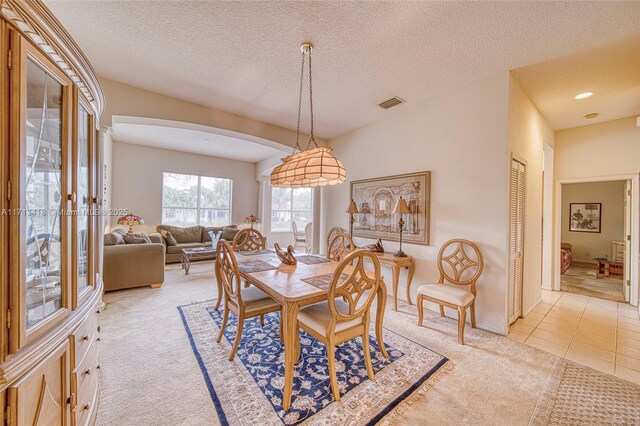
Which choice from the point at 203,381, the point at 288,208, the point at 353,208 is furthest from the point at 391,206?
the point at 288,208

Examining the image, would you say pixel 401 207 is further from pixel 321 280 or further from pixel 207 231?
pixel 207 231

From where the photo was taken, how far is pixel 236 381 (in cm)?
187

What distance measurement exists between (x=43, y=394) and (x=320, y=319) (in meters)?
1.43

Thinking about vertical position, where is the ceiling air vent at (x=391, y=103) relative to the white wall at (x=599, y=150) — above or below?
above

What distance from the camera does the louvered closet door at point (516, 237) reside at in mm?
2768

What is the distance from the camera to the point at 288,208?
9.08 m

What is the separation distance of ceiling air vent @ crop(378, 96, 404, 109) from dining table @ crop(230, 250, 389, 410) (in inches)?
92.7

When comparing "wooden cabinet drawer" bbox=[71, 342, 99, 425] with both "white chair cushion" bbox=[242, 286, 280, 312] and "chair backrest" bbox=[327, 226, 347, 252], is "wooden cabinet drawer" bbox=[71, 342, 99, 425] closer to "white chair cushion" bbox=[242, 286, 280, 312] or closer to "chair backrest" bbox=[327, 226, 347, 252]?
"white chair cushion" bbox=[242, 286, 280, 312]

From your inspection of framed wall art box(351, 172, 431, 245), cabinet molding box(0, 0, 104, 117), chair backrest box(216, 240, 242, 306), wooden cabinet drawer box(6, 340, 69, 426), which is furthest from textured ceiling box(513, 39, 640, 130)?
wooden cabinet drawer box(6, 340, 69, 426)

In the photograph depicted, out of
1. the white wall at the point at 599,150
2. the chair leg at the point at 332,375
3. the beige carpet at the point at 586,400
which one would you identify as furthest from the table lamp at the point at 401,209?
the white wall at the point at 599,150

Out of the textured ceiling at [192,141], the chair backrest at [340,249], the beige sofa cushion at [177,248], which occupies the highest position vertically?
the textured ceiling at [192,141]

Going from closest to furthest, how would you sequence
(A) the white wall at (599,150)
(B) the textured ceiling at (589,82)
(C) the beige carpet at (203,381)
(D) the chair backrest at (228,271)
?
(C) the beige carpet at (203,381) < (D) the chair backrest at (228,271) < (B) the textured ceiling at (589,82) < (A) the white wall at (599,150)

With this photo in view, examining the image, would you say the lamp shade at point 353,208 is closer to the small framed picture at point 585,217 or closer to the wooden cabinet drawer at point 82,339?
the wooden cabinet drawer at point 82,339

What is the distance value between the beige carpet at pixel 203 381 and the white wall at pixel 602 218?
5796 mm
